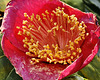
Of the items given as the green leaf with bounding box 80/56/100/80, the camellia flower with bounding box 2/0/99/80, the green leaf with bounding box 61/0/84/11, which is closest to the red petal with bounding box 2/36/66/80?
the camellia flower with bounding box 2/0/99/80

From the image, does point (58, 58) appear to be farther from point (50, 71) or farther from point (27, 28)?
point (27, 28)

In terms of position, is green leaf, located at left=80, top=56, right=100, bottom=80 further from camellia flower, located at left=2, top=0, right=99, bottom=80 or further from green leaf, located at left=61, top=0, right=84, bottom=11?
green leaf, located at left=61, top=0, right=84, bottom=11

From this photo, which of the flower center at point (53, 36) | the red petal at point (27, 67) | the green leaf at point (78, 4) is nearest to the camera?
the red petal at point (27, 67)

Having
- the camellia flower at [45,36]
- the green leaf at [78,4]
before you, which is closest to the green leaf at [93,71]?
the camellia flower at [45,36]

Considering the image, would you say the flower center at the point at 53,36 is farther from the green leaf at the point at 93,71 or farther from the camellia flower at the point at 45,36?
the green leaf at the point at 93,71

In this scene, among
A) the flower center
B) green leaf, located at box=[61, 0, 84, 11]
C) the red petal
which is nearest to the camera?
the red petal

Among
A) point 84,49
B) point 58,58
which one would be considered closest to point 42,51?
point 58,58

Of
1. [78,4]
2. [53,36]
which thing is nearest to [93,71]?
[53,36]
